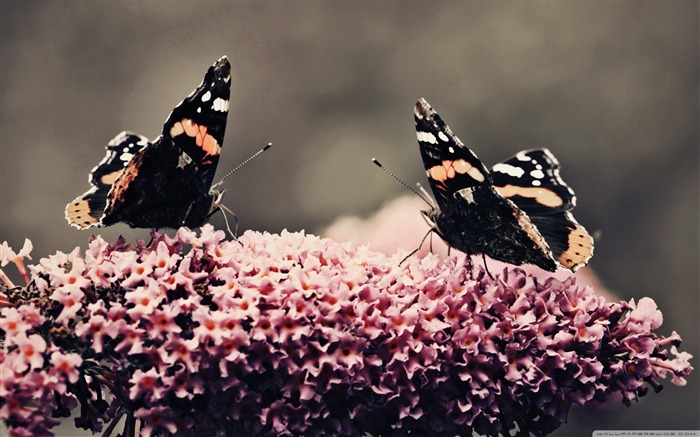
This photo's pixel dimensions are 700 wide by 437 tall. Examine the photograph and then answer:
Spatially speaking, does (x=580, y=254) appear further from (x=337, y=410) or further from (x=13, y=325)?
(x=13, y=325)

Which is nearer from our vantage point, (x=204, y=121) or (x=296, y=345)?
(x=296, y=345)

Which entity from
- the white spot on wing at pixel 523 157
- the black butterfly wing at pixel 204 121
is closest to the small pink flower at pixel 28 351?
A: the black butterfly wing at pixel 204 121

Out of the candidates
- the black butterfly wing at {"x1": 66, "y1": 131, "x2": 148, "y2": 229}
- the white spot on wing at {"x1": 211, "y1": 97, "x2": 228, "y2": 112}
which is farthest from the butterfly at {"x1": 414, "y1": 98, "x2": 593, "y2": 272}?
the black butterfly wing at {"x1": 66, "y1": 131, "x2": 148, "y2": 229}

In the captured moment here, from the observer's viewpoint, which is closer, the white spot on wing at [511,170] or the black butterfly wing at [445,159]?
the black butterfly wing at [445,159]

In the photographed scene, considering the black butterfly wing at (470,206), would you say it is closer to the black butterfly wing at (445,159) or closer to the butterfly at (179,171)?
the black butterfly wing at (445,159)

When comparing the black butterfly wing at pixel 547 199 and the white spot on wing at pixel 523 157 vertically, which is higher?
the white spot on wing at pixel 523 157

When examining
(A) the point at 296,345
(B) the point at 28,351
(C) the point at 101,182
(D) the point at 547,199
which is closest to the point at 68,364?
(B) the point at 28,351

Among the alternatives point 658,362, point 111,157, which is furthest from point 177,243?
point 658,362

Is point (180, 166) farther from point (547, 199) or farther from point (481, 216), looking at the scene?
point (547, 199)
